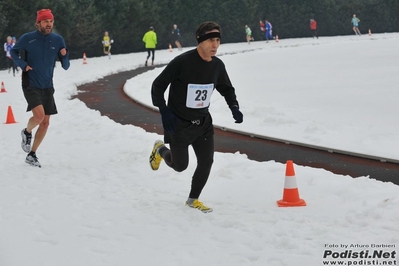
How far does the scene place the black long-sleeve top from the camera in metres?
6.34

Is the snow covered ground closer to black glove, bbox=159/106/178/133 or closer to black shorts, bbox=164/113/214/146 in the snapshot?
black shorts, bbox=164/113/214/146

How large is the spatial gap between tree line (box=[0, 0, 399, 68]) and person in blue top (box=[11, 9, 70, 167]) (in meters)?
25.7

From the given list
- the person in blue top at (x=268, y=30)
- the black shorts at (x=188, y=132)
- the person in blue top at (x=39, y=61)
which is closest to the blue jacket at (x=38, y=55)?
the person in blue top at (x=39, y=61)

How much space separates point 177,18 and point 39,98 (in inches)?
1623

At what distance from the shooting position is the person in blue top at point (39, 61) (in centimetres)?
883

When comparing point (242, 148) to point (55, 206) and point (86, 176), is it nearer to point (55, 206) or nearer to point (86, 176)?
point (86, 176)

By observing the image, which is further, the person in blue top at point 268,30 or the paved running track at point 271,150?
the person in blue top at point 268,30

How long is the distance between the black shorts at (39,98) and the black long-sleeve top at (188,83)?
9.86 feet

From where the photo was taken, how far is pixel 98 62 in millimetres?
36875

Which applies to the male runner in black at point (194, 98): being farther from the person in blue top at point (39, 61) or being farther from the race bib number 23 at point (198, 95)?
the person in blue top at point (39, 61)

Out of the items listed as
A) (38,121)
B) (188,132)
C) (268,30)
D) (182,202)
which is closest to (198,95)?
(188,132)

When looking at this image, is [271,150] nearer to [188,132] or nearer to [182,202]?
[182,202]

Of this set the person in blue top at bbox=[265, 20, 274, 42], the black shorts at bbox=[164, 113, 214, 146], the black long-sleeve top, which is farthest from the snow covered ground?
the person in blue top at bbox=[265, 20, 274, 42]

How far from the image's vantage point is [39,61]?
8953mm
